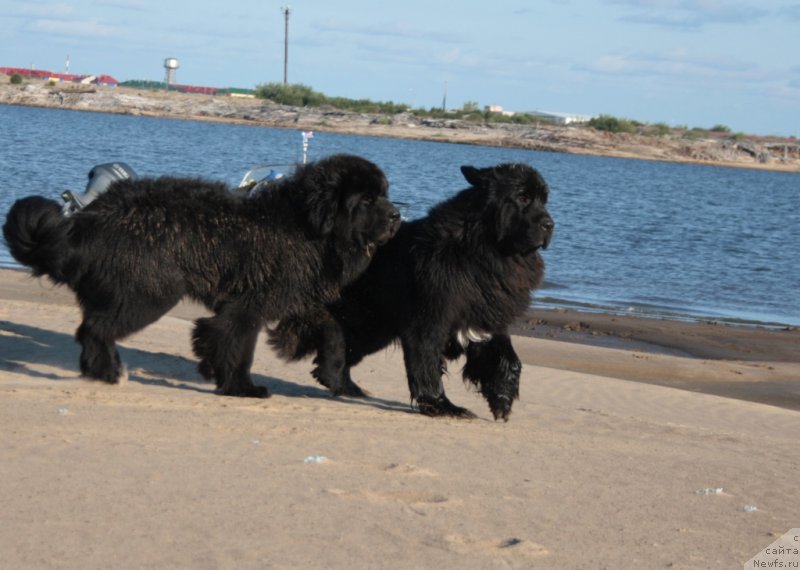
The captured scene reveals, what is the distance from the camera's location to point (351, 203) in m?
7.56

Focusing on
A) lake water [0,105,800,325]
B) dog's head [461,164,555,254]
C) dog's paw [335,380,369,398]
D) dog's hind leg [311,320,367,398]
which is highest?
dog's head [461,164,555,254]

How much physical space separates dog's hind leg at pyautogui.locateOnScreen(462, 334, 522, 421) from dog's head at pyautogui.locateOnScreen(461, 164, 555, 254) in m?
0.70

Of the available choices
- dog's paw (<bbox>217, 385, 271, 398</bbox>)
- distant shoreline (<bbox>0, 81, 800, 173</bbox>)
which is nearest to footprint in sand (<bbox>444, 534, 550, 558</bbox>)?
dog's paw (<bbox>217, 385, 271, 398</bbox>)

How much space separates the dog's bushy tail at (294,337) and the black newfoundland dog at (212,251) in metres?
0.15

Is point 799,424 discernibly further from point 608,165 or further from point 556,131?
point 556,131

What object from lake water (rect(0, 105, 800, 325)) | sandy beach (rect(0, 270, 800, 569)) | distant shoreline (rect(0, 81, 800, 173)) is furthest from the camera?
distant shoreline (rect(0, 81, 800, 173))

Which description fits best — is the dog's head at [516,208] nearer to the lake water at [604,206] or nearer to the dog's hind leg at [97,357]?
the dog's hind leg at [97,357]

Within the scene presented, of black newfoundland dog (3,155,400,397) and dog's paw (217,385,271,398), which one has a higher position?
black newfoundland dog (3,155,400,397)

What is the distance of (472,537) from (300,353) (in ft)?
11.6

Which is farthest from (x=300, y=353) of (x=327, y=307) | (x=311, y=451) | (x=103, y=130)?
(x=103, y=130)

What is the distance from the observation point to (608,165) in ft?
277

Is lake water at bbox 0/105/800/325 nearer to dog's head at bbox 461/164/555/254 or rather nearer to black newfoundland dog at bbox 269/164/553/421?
black newfoundland dog at bbox 269/164/553/421

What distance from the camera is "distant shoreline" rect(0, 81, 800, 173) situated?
94188 millimetres

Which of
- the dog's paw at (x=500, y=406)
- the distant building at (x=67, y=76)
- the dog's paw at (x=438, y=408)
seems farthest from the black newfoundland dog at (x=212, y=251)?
the distant building at (x=67, y=76)
